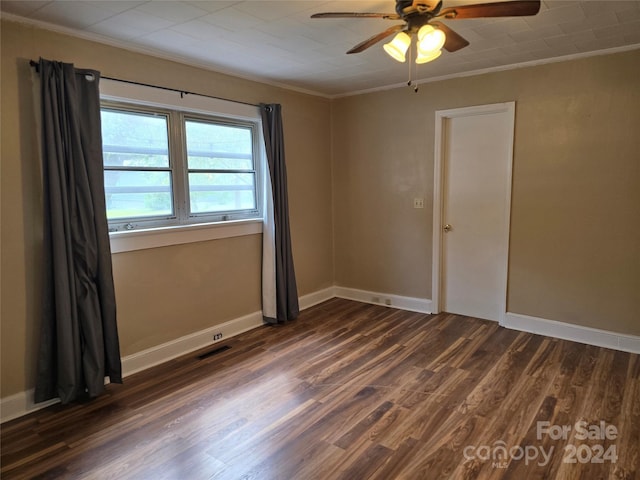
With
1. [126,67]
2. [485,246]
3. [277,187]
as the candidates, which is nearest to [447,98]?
[485,246]

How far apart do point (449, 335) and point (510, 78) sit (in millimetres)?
2483

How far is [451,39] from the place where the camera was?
7.34 ft

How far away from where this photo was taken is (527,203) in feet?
12.5

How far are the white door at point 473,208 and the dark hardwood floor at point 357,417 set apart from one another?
0.75 meters

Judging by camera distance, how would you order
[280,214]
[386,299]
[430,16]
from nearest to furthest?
[430,16], [280,214], [386,299]

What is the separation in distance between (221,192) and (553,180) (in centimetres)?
305

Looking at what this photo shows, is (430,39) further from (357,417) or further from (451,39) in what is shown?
(357,417)

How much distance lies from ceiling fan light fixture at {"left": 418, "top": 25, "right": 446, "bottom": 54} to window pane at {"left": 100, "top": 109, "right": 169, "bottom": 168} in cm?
218

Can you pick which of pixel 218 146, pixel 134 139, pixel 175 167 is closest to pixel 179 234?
pixel 175 167

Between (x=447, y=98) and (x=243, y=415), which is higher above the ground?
(x=447, y=98)

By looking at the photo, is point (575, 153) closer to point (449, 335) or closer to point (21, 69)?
point (449, 335)

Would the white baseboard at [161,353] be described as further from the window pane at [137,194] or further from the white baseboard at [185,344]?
the window pane at [137,194]

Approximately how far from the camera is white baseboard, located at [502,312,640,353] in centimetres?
344

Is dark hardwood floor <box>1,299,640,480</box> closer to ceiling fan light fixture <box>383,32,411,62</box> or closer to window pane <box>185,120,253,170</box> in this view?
window pane <box>185,120,253,170</box>
